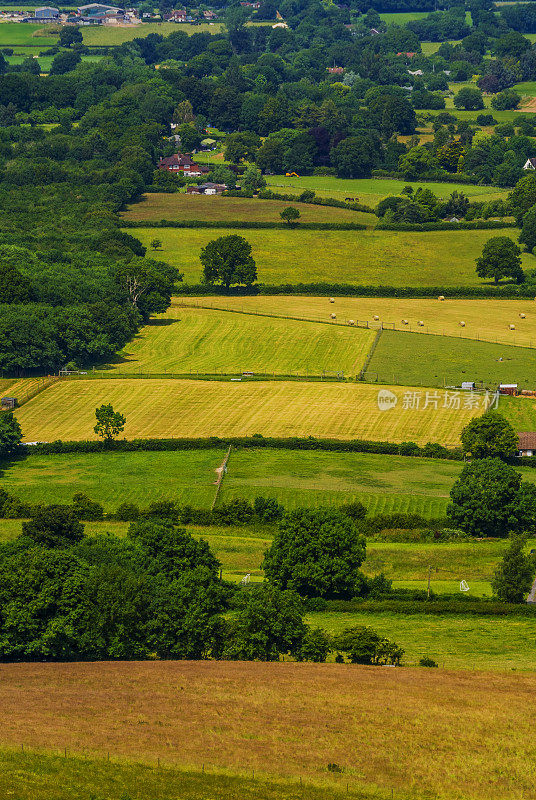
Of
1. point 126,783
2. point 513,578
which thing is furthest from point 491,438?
point 126,783

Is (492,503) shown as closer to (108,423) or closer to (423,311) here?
(108,423)

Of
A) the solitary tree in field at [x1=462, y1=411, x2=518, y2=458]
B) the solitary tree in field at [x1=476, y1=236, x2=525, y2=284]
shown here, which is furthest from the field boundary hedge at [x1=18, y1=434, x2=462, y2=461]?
the solitary tree in field at [x1=476, y1=236, x2=525, y2=284]

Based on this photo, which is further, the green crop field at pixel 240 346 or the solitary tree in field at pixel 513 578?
the green crop field at pixel 240 346

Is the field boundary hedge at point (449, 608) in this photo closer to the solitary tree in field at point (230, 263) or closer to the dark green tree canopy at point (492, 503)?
the dark green tree canopy at point (492, 503)

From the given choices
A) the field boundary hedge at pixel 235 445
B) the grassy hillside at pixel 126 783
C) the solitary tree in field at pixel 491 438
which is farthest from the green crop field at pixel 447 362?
the grassy hillside at pixel 126 783

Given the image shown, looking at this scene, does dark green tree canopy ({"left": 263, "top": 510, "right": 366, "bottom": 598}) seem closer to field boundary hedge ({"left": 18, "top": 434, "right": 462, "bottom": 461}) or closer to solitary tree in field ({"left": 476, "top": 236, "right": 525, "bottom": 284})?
field boundary hedge ({"left": 18, "top": 434, "right": 462, "bottom": 461})
